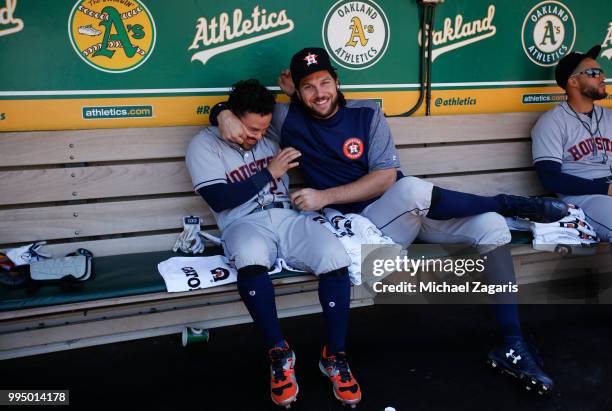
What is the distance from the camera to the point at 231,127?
226 centimetres

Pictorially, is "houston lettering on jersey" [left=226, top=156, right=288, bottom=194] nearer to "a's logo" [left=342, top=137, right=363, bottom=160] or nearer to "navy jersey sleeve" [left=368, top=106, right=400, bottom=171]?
"a's logo" [left=342, top=137, right=363, bottom=160]

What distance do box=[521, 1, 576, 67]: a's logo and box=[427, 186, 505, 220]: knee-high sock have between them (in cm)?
126

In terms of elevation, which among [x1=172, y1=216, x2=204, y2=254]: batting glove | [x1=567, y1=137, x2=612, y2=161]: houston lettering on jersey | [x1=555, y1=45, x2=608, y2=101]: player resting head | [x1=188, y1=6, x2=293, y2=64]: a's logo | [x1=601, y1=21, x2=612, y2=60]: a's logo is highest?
[x1=188, y1=6, x2=293, y2=64]: a's logo

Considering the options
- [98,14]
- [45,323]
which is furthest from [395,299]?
[98,14]

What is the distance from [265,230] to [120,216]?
691 mm

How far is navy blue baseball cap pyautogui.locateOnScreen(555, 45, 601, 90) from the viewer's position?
9.52 feet

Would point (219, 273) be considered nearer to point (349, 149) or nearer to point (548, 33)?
point (349, 149)

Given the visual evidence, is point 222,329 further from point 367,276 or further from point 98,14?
point 98,14

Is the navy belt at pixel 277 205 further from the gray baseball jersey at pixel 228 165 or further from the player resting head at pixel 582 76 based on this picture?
the player resting head at pixel 582 76

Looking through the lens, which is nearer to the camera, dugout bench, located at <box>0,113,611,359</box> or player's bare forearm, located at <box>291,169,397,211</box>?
dugout bench, located at <box>0,113,611,359</box>

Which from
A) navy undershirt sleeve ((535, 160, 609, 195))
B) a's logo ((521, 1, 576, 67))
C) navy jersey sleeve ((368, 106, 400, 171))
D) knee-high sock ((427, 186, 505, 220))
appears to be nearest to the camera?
knee-high sock ((427, 186, 505, 220))

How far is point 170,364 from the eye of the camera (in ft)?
7.79

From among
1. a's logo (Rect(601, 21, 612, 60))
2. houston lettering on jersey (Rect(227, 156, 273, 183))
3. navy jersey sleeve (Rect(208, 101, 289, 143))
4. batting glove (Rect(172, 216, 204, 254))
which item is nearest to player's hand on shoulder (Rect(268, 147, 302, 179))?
houston lettering on jersey (Rect(227, 156, 273, 183))

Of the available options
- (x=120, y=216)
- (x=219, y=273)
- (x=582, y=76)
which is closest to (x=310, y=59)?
(x=219, y=273)
